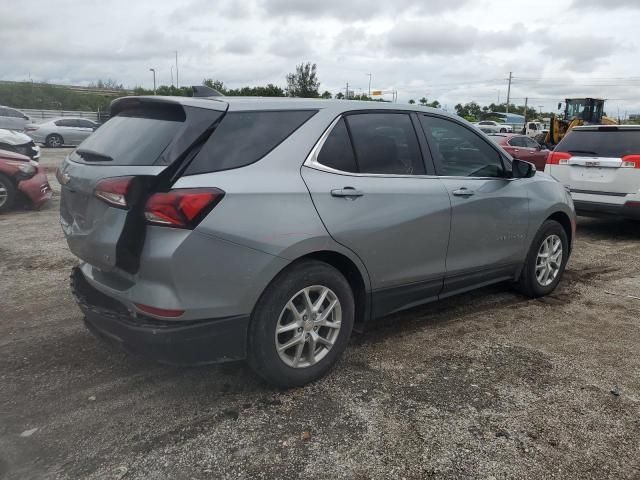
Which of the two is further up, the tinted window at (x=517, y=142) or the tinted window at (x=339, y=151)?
the tinted window at (x=339, y=151)

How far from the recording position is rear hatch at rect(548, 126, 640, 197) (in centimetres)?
728

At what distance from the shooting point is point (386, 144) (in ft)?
11.8

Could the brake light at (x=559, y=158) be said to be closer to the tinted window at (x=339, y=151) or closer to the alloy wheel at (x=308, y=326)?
the tinted window at (x=339, y=151)

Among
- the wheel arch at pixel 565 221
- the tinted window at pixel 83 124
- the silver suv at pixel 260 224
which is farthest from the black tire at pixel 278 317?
the tinted window at pixel 83 124

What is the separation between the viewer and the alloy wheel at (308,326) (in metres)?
3.07

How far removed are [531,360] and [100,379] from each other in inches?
110

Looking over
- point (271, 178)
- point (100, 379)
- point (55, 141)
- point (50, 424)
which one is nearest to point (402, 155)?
point (271, 178)

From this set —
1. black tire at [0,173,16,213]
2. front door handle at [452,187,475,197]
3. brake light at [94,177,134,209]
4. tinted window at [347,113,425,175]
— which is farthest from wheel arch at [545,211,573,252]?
black tire at [0,173,16,213]

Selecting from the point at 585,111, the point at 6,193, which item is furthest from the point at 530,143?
the point at 6,193

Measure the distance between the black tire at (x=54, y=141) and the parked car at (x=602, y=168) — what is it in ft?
72.9

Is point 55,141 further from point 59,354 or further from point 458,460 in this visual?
point 458,460

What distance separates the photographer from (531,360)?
365 centimetres

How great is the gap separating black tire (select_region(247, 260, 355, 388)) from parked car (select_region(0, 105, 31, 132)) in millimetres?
25184

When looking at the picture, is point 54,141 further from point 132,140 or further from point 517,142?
point 132,140
